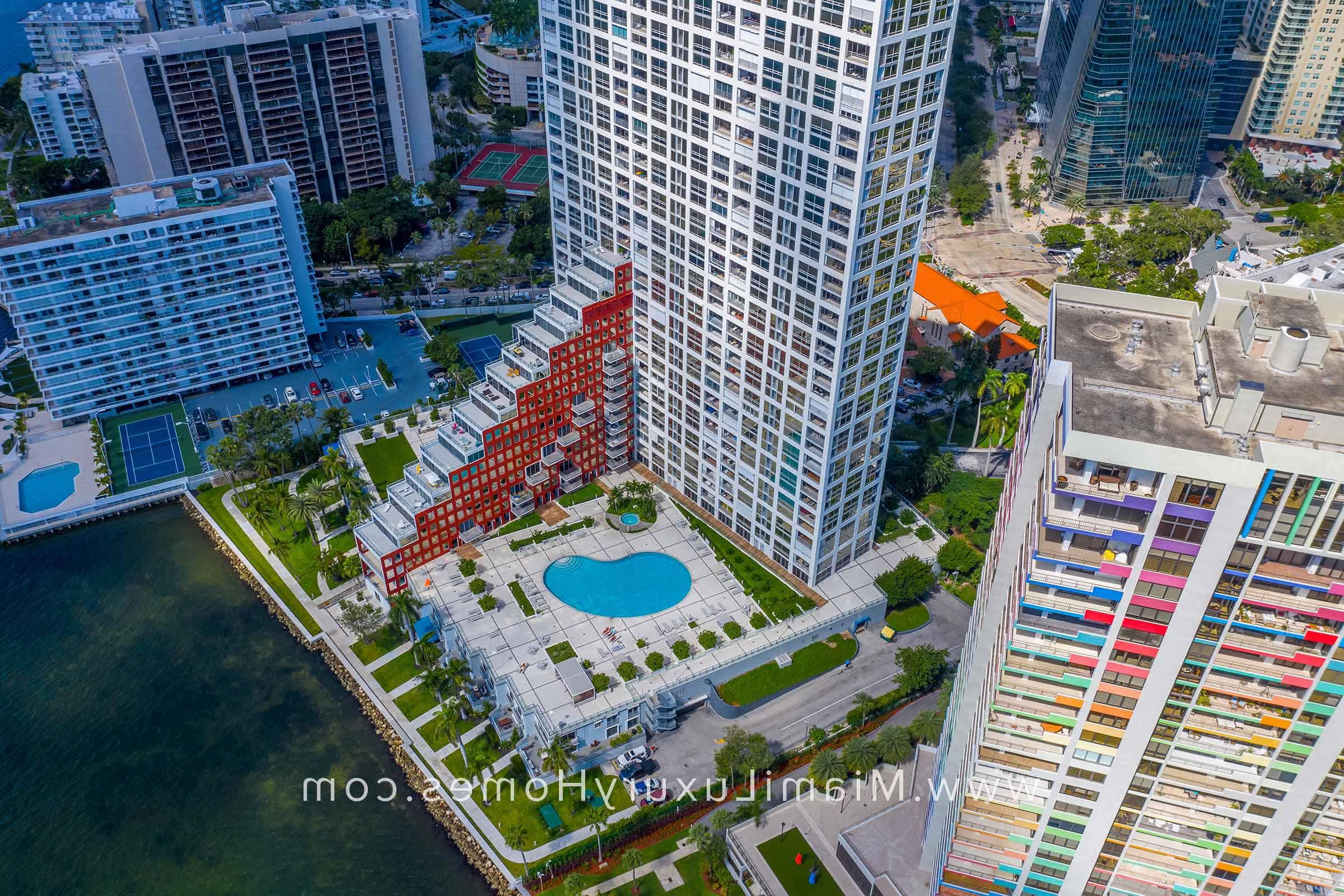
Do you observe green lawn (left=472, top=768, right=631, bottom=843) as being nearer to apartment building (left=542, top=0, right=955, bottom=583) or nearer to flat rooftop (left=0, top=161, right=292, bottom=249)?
apartment building (left=542, top=0, right=955, bottom=583)

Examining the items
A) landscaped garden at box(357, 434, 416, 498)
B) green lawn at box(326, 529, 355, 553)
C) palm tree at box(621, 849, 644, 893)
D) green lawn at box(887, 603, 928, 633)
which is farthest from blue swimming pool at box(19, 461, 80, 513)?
green lawn at box(887, 603, 928, 633)

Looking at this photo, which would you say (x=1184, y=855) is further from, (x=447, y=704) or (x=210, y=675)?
(x=210, y=675)

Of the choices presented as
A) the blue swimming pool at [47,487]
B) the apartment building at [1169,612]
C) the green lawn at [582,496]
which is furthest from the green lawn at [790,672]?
the blue swimming pool at [47,487]

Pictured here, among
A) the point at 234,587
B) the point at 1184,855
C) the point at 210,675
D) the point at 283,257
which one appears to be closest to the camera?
the point at 1184,855

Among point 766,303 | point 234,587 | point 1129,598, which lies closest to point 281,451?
point 234,587

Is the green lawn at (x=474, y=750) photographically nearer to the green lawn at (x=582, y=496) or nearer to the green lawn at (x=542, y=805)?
the green lawn at (x=542, y=805)

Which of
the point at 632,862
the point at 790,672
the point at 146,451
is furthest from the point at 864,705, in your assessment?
the point at 146,451
